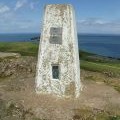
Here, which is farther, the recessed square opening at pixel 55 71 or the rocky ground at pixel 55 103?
the recessed square opening at pixel 55 71

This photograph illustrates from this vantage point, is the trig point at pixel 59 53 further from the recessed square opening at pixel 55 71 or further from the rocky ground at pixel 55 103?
the rocky ground at pixel 55 103

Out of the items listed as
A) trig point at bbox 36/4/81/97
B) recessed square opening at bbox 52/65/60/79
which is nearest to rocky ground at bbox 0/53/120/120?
trig point at bbox 36/4/81/97

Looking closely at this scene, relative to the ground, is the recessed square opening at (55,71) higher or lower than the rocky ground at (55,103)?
higher

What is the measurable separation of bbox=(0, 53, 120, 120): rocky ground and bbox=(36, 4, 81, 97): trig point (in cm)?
101

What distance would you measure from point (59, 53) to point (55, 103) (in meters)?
4.09

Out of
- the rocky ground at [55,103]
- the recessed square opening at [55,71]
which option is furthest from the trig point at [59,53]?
the rocky ground at [55,103]

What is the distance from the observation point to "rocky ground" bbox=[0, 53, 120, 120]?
23.0 meters

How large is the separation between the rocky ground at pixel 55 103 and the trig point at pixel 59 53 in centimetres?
101

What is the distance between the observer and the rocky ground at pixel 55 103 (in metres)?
23.0

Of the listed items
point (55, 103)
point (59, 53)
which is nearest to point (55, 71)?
point (59, 53)

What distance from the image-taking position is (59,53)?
25734mm

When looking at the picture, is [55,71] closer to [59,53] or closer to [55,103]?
[59,53]

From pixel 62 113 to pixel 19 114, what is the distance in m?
3.21

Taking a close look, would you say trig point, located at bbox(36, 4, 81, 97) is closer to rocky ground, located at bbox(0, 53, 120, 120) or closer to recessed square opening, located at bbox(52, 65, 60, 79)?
recessed square opening, located at bbox(52, 65, 60, 79)
